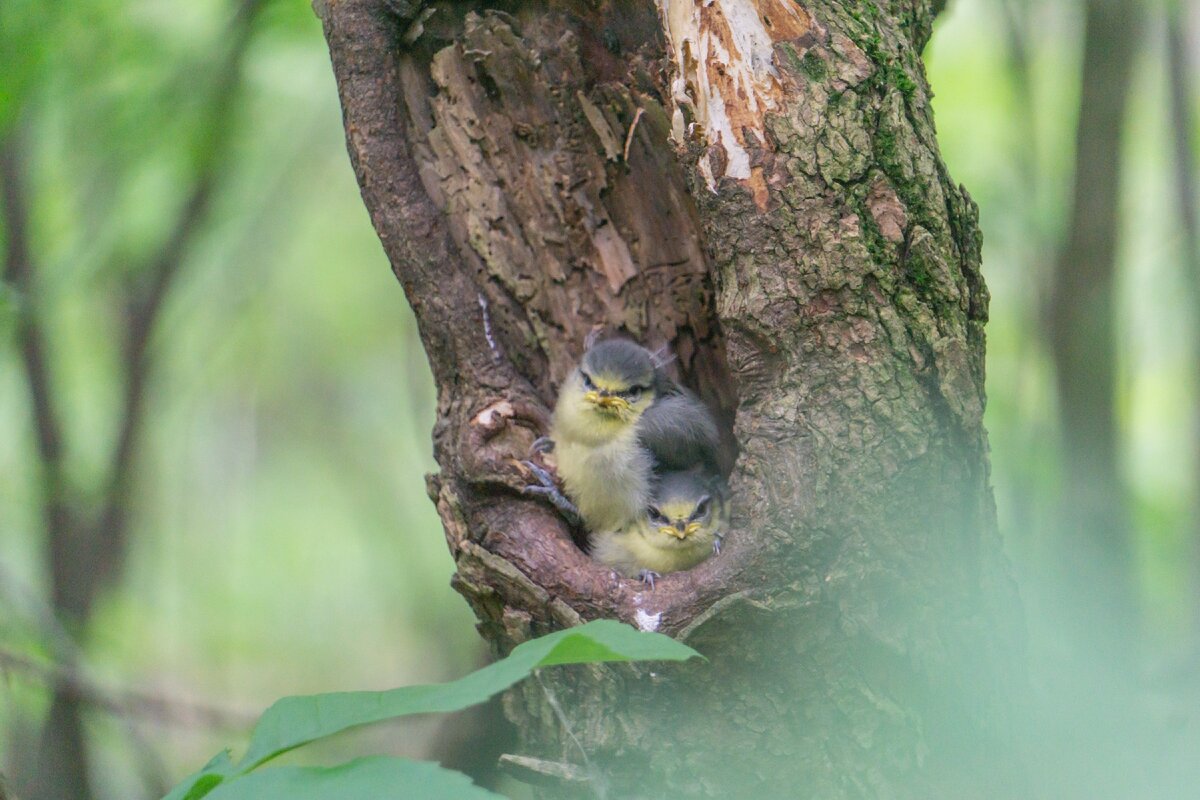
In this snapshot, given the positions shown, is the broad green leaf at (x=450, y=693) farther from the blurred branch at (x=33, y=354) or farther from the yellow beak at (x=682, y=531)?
the blurred branch at (x=33, y=354)

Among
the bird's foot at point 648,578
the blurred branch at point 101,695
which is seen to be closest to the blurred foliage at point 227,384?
the blurred branch at point 101,695

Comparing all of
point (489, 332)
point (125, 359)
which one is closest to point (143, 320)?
point (125, 359)

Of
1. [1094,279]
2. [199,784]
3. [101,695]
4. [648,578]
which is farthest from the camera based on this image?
[1094,279]

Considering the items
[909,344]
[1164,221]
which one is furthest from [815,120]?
[1164,221]

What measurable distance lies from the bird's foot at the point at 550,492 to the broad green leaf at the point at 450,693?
1712mm

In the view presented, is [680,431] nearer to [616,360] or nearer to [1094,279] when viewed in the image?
[616,360]

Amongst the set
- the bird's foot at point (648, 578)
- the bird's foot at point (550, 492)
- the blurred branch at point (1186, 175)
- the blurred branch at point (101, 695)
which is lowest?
the blurred branch at point (101, 695)

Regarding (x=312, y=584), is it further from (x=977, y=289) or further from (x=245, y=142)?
(x=977, y=289)

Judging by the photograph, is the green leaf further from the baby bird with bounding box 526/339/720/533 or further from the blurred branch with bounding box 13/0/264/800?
the blurred branch with bounding box 13/0/264/800

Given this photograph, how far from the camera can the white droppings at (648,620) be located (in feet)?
8.06

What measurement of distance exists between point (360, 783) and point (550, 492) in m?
1.98

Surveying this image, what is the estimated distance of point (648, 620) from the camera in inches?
97.3

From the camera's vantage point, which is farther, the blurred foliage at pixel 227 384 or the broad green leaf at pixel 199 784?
the blurred foliage at pixel 227 384

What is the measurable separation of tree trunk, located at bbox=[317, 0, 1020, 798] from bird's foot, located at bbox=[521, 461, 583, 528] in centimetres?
5
